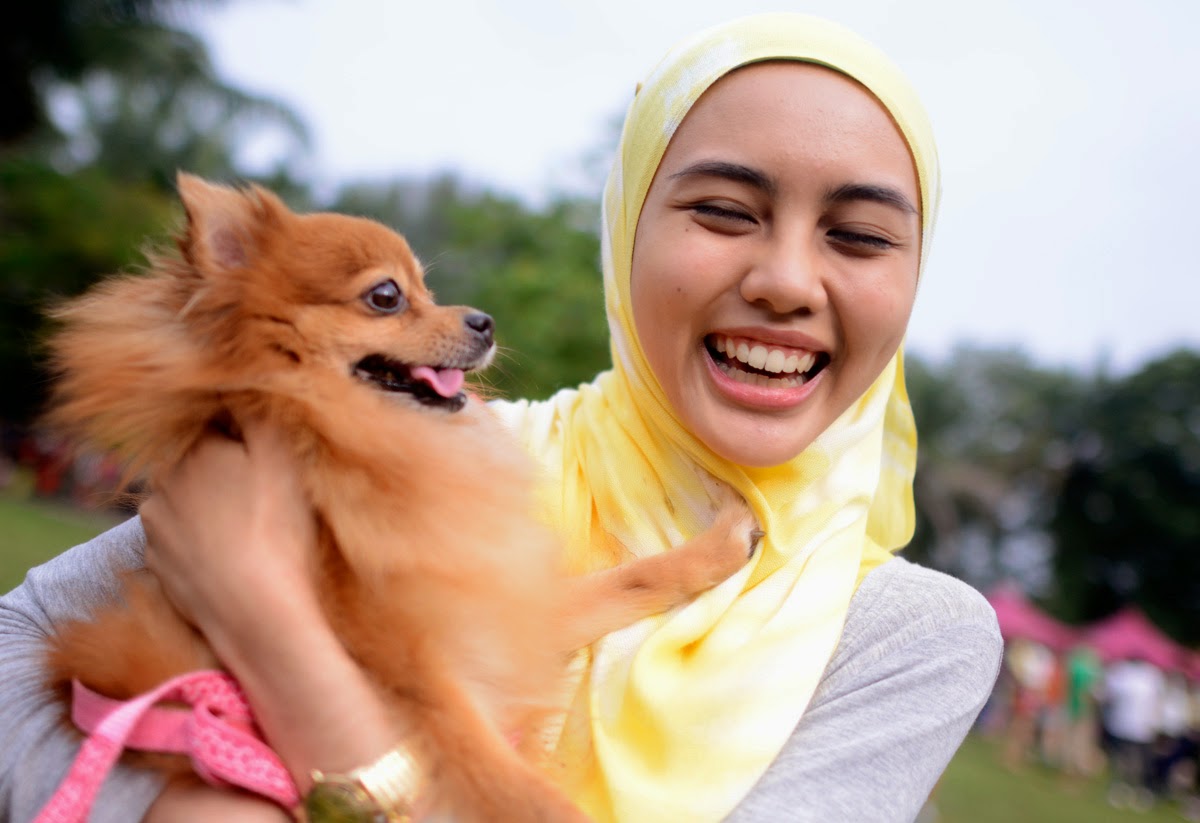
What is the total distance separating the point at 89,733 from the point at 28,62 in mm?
19755

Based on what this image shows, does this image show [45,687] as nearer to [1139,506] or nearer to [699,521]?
[699,521]

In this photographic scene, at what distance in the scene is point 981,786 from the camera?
11.9m

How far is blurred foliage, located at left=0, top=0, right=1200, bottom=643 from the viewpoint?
59.2ft

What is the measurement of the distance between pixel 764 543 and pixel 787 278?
0.55m

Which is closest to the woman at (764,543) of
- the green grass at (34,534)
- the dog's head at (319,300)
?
the dog's head at (319,300)

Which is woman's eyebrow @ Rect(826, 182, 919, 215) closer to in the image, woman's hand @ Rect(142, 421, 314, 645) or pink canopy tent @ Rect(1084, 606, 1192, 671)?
woman's hand @ Rect(142, 421, 314, 645)

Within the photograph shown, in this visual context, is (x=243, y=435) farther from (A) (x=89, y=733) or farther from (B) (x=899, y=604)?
(B) (x=899, y=604)

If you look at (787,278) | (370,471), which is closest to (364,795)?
(370,471)

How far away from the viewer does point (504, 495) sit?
2016mm

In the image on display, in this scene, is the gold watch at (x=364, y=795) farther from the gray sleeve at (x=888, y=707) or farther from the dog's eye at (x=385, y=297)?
the dog's eye at (x=385, y=297)

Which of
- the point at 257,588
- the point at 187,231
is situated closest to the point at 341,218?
the point at 187,231

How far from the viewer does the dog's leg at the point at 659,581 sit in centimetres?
192

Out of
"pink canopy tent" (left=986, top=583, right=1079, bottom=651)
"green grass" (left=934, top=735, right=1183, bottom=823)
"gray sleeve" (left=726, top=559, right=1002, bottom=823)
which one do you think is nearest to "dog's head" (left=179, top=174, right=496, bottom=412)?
"gray sleeve" (left=726, top=559, right=1002, bottom=823)

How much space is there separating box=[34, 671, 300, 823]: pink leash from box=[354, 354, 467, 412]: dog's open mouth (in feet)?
2.19
